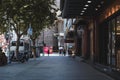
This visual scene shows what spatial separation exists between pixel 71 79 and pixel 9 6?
25.2 m

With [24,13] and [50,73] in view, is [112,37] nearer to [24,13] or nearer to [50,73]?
[50,73]

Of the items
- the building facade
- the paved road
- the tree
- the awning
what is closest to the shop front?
the building facade

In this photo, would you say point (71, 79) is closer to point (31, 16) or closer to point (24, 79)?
point (24, 79)

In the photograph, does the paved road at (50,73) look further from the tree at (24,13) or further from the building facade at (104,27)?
the tree at (24,13)

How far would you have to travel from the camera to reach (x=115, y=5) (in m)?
26.8

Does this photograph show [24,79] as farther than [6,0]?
No

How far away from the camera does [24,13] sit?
4628 cm

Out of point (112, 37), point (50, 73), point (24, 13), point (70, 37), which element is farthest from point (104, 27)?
point (70, 37)

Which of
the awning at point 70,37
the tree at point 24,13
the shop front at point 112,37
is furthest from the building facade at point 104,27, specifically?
the awning at point 70,37

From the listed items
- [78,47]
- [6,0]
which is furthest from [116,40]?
[78,47]

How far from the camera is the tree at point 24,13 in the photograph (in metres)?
45.6

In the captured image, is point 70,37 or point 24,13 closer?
point 24,13

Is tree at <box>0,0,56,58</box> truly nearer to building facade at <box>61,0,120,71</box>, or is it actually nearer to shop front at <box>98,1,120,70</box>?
building facade at <box>61,0,120,71</box>

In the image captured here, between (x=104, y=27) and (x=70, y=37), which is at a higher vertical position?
(x=104, y=27)
